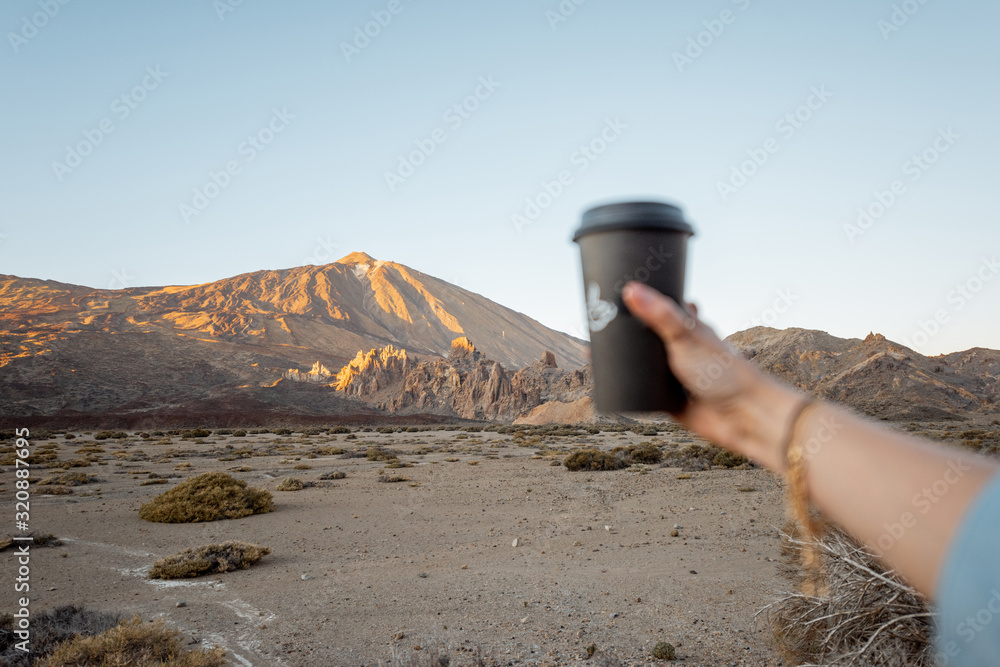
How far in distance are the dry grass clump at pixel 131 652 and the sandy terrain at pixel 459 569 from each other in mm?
590

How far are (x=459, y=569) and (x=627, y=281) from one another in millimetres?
7572

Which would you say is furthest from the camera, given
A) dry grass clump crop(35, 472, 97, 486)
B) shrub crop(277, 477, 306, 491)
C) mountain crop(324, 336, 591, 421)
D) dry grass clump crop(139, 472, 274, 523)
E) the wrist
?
mountain crop(324, 336, 591, 421)

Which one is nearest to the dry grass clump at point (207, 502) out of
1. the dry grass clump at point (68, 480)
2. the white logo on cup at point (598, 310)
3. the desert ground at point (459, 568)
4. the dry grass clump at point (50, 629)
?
the desert ground at point (459, 568)

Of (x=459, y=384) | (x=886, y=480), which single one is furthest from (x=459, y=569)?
(x=459, y=384)

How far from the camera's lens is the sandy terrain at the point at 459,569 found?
593 centimetres

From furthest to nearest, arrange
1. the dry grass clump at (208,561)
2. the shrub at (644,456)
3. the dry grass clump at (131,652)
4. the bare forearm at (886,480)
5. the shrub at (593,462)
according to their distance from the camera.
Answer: the shrub at (644,456), the shrub at (593,462), the dry grass clump at (208,561), the dry grass clump at (131,652), the bare forearm at (886,480)

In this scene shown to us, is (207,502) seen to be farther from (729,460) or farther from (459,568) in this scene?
(729,460)

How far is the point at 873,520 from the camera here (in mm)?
1038

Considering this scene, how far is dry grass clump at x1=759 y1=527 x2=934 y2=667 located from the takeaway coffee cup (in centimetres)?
319

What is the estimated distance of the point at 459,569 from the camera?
8391mm

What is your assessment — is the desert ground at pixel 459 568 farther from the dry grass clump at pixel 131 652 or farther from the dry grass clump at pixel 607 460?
the dry grass clump at pixel 607 460

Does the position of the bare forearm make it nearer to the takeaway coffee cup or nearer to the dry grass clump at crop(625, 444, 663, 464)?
the takeaway coffee cup

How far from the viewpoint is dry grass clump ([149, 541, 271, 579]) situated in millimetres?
8203

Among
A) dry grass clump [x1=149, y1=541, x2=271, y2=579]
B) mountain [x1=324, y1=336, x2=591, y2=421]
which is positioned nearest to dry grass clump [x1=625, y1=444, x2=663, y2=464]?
dry grass clump [x1=149, y1=541, x2=271, y2=579]
